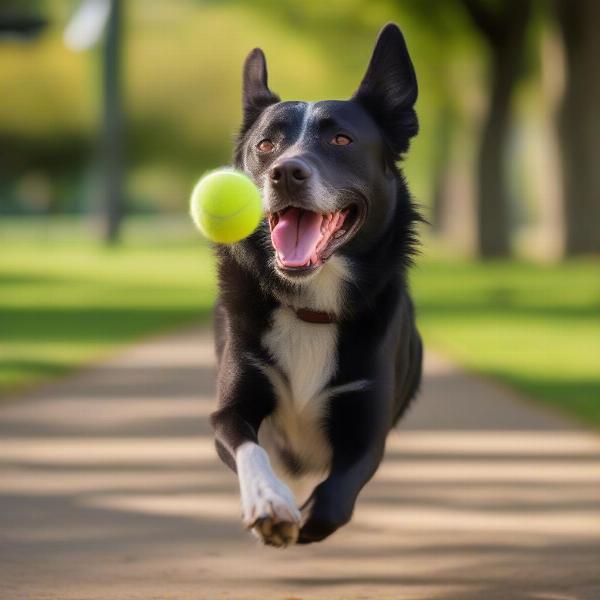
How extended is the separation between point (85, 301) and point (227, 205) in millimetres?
15930

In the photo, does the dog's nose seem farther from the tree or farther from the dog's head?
the tree

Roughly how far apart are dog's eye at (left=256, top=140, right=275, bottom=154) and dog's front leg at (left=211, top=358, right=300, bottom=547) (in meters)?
0.80

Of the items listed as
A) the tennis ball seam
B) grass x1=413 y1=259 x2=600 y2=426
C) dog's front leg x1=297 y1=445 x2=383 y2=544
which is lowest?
grass x1=413 y1=259 x2=600 y2=426

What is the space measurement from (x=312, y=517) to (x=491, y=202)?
28.6 meters

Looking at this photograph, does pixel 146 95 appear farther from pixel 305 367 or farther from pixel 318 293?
pixel 305 367

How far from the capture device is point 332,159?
5660mm

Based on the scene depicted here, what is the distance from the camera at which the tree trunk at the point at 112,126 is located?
1694 inches

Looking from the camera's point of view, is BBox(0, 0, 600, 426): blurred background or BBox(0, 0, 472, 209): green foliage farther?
BBox(0, 0, 472, 209): green foliage

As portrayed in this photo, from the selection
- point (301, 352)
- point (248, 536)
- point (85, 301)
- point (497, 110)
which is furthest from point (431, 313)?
point (497, 110)

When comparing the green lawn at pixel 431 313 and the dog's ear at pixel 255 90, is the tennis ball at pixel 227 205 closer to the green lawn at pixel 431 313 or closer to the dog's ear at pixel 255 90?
the dog's ear at pixel 255 90

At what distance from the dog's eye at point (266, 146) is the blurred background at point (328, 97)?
2.17 ft

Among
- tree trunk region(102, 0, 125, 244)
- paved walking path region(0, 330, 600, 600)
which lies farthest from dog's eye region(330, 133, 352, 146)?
tree trunk region(102, 0, 125, 244)

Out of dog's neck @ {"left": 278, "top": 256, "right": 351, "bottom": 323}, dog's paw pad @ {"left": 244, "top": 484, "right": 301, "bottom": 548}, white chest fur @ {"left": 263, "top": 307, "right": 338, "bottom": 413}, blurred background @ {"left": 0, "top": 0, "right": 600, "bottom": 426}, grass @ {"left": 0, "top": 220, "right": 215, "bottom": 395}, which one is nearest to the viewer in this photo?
dog's paw pad @ {"left": 244, "top": 484, "right": 301, "bottom": 548}

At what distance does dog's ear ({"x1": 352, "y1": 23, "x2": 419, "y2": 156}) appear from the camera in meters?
6.03
